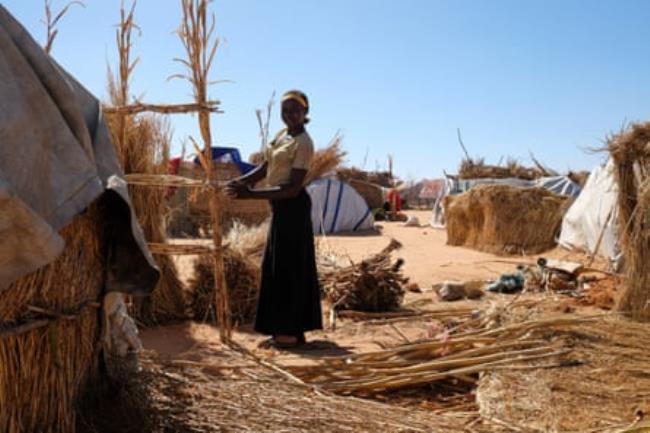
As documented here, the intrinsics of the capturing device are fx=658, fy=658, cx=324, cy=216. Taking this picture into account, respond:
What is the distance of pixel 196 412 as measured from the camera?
2.52m

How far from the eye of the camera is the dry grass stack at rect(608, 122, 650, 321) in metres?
4.60

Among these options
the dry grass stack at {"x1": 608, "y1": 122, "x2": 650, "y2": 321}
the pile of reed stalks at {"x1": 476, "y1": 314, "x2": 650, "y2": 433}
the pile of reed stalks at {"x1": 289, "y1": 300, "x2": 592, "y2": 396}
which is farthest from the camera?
the dry grass stack at {"x1": 608, "y1": 122, "x2": 650, "y2": 321}

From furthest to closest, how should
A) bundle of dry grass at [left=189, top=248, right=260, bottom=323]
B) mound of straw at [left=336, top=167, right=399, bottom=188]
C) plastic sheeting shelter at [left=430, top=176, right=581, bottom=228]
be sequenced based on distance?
mound of straw at [left=336, top=167, right=399, bottom=188] → plastic sheeting shelter at [left=430, top=176, right=581, bottom=228] → bundle of dry grass at [left=189, top=248, right=260, bottom=323]

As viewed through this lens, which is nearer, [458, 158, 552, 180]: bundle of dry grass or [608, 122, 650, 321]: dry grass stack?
[608, 122, 650, 321]: dry grass stack

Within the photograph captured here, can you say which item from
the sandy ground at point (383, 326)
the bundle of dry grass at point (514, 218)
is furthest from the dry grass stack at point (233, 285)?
the bundle of dry grass at point (514, 218)

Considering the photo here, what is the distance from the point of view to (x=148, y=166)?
190 inches

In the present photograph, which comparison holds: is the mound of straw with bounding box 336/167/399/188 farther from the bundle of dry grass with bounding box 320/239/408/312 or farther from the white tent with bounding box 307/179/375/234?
the bundle of dry grass with bounding box 320/239/408/312

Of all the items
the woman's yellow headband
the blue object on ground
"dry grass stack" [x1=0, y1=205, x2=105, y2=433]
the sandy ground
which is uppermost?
the blue object on ground

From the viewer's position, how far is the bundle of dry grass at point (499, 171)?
672 inches

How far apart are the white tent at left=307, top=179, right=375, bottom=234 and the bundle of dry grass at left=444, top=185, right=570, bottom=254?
3498mm

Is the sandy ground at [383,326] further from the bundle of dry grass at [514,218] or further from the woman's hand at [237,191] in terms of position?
the woman's hand at [237,191]

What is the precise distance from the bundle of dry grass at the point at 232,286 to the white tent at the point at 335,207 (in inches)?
316

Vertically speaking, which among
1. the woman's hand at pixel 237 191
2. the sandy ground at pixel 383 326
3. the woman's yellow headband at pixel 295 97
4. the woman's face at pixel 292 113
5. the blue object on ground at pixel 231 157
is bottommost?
the sandy ground at pixel 383 326

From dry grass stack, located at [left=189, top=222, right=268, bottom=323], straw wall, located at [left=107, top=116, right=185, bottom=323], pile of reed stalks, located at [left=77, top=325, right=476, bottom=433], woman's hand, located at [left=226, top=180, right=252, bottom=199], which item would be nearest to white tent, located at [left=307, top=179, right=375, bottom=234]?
dry grass stack, located at [left=189, top=222, right=268, bottom=323]
